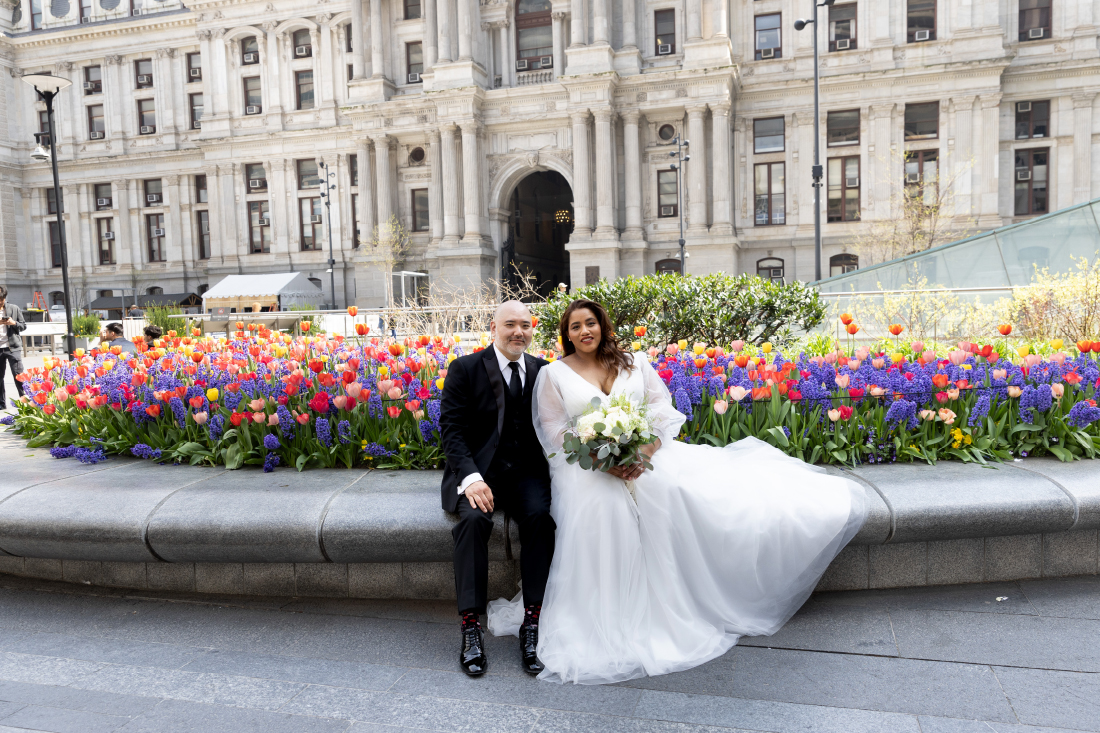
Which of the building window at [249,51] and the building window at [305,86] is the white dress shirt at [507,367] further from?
the building window at [249,51]

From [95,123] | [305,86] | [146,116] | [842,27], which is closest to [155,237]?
[146,116]

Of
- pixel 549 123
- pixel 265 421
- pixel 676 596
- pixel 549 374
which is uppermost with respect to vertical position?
pixel 549 123

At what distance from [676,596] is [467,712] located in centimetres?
126

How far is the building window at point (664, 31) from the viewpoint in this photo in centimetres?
3828

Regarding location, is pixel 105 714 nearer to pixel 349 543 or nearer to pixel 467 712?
pixel 349 543

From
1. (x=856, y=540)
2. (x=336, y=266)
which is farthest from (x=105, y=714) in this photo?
(x=336, y=266)

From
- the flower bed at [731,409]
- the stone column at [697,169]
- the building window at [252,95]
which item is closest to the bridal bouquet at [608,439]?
the flower bed at [731,409]

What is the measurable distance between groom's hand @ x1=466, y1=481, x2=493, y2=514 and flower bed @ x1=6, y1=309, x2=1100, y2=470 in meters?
1.25

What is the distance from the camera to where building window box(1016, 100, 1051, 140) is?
36.0 metres

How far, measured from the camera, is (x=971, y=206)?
1399 inches

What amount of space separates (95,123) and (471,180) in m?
33.3

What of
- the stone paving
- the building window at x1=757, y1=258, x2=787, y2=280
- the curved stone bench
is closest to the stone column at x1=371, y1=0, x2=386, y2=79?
the building window at x1=757, y1=258, x2=787, y2=280

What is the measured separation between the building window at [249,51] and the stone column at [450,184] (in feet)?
57.0

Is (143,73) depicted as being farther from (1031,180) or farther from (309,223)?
(1031,180)
